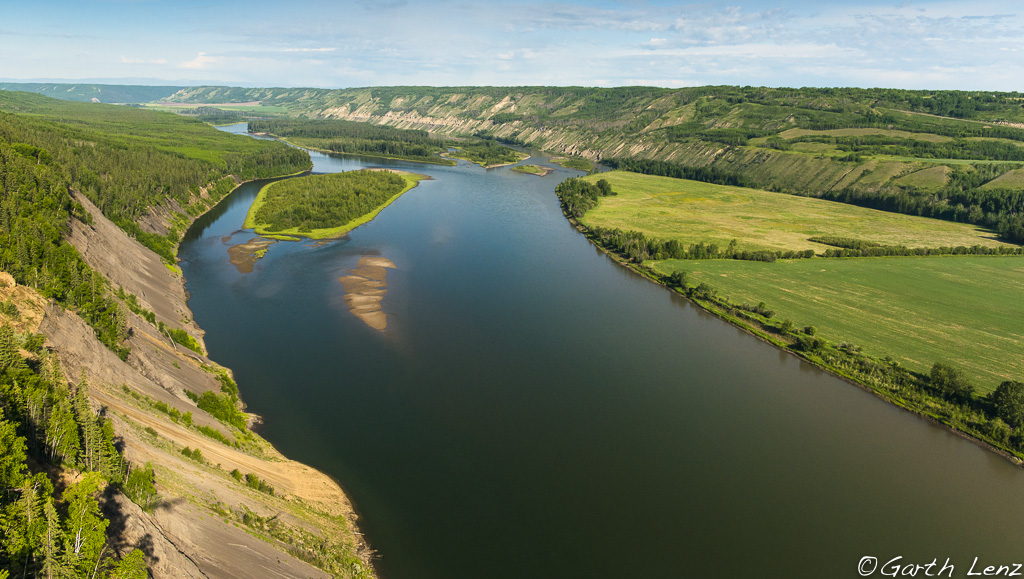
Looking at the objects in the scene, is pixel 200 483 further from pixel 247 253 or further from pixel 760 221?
pixel 760 221

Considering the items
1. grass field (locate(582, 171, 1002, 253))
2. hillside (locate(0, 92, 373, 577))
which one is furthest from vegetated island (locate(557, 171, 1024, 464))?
hillside (locate(0, 92, 373, 577))

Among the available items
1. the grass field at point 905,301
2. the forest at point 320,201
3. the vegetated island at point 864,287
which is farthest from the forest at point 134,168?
the grass field at point 905,301

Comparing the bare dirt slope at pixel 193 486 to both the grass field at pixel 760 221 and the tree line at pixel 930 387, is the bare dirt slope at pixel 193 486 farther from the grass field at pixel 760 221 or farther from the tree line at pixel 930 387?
the grass field at pixel 760 221

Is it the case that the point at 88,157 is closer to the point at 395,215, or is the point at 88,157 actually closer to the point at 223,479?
the point at 395,215

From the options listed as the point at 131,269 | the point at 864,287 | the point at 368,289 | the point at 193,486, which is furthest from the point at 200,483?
the point at 864,287

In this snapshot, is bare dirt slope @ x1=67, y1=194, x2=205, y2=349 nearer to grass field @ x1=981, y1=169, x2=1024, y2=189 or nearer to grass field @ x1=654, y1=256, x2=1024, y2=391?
grass field @ x1=654, y1=256, x2=1024, y2=391

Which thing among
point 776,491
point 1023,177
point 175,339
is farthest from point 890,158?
point 175,339
